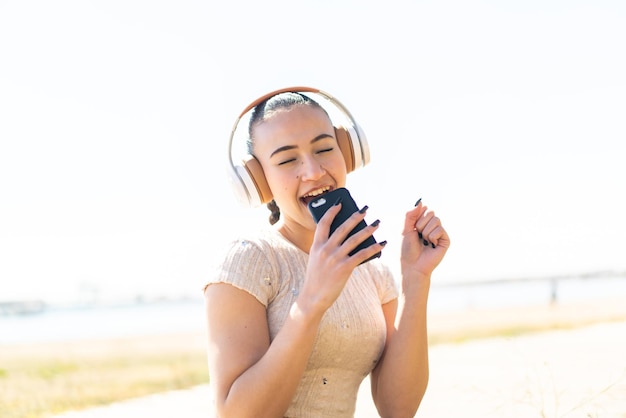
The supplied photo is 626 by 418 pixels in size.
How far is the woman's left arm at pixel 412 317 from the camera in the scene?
2.44m

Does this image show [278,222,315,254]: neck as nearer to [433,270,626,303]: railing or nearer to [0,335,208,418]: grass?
[0,335,208,418]: grass

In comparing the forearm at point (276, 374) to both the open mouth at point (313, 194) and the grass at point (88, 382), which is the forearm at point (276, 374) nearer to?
the open mouth at point (313, 194)

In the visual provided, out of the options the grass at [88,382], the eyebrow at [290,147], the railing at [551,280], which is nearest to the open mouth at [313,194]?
the eyebrow at [290,147]

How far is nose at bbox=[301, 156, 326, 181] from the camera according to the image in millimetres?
2291

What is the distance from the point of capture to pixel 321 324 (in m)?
2.26

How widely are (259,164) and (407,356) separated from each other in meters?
0.81

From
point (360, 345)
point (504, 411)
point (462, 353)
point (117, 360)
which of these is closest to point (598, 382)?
point (504, 411)

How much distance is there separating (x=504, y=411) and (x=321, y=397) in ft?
6.19

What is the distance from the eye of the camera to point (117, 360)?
11453 mm

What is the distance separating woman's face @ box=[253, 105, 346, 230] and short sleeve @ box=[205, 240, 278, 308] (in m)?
0.21

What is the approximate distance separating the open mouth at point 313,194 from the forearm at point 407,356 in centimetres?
44

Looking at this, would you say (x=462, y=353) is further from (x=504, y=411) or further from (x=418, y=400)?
(x=418, y=400)

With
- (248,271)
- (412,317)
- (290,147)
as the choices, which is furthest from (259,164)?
(412,317)

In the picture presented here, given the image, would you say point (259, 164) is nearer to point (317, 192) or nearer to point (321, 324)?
point (317, 192)
